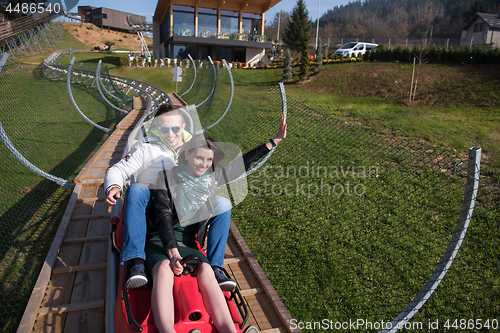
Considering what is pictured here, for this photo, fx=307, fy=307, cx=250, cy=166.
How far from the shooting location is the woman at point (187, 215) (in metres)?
2.04

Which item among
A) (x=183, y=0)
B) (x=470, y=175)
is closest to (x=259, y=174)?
(x=470, y=175)

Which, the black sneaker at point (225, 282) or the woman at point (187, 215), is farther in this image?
the black sneaker at point (225, 282)

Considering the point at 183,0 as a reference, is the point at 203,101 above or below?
below

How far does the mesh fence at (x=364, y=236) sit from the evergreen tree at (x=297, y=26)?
113ft

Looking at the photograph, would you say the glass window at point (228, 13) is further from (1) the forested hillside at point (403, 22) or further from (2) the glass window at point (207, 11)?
(1) the forested hillside at point (403, 22)

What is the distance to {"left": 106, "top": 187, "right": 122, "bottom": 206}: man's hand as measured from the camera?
2.35 metres

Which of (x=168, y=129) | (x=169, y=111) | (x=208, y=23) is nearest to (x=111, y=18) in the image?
(x=208, y=23)

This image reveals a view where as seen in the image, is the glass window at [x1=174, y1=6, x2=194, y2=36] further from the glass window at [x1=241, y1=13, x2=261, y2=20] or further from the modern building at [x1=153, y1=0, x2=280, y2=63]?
the glass window at [x1=241, y1=13, x2=261, y2=20]

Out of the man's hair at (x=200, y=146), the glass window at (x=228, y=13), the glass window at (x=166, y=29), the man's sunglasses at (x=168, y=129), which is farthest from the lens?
the glass window at (x=228, y=13)

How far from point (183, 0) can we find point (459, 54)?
2424 cm

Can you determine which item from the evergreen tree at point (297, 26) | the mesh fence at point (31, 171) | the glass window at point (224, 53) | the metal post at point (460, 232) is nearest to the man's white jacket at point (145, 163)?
the mesh fence at point (31, 171)

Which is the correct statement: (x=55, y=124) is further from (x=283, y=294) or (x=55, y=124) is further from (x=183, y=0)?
(x=183, y=0)

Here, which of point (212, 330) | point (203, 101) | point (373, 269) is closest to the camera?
point (212, 330)

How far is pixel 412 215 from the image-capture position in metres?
4.44
